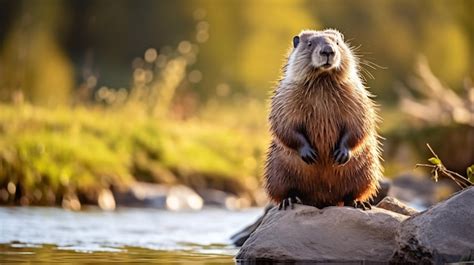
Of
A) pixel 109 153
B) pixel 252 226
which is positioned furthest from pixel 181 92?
pixel 252 226

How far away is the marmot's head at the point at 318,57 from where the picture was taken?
723 centimetres

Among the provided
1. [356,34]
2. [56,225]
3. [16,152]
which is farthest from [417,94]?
[56,225]

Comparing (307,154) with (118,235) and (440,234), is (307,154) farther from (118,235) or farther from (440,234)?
(118,235)

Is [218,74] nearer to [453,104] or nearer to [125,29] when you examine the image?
[125,29]

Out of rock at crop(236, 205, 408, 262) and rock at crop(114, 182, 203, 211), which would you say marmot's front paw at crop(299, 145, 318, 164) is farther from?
rock at crop(114, 182, 203, 211)

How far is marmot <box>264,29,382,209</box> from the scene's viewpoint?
7.32 meters

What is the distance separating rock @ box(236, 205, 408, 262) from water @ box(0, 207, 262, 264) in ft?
1.11

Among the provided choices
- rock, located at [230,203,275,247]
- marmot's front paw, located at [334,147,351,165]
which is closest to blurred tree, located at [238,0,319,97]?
rock, located at [230,203,275,247]

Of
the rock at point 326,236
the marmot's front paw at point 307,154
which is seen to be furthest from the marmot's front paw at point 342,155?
the rock at point 326,236

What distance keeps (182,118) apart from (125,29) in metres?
5.04

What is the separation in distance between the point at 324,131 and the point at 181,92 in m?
12.0

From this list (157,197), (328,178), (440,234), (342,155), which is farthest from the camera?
(157,197)

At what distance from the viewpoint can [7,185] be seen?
12.5 metres

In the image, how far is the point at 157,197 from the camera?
13.6 metres
